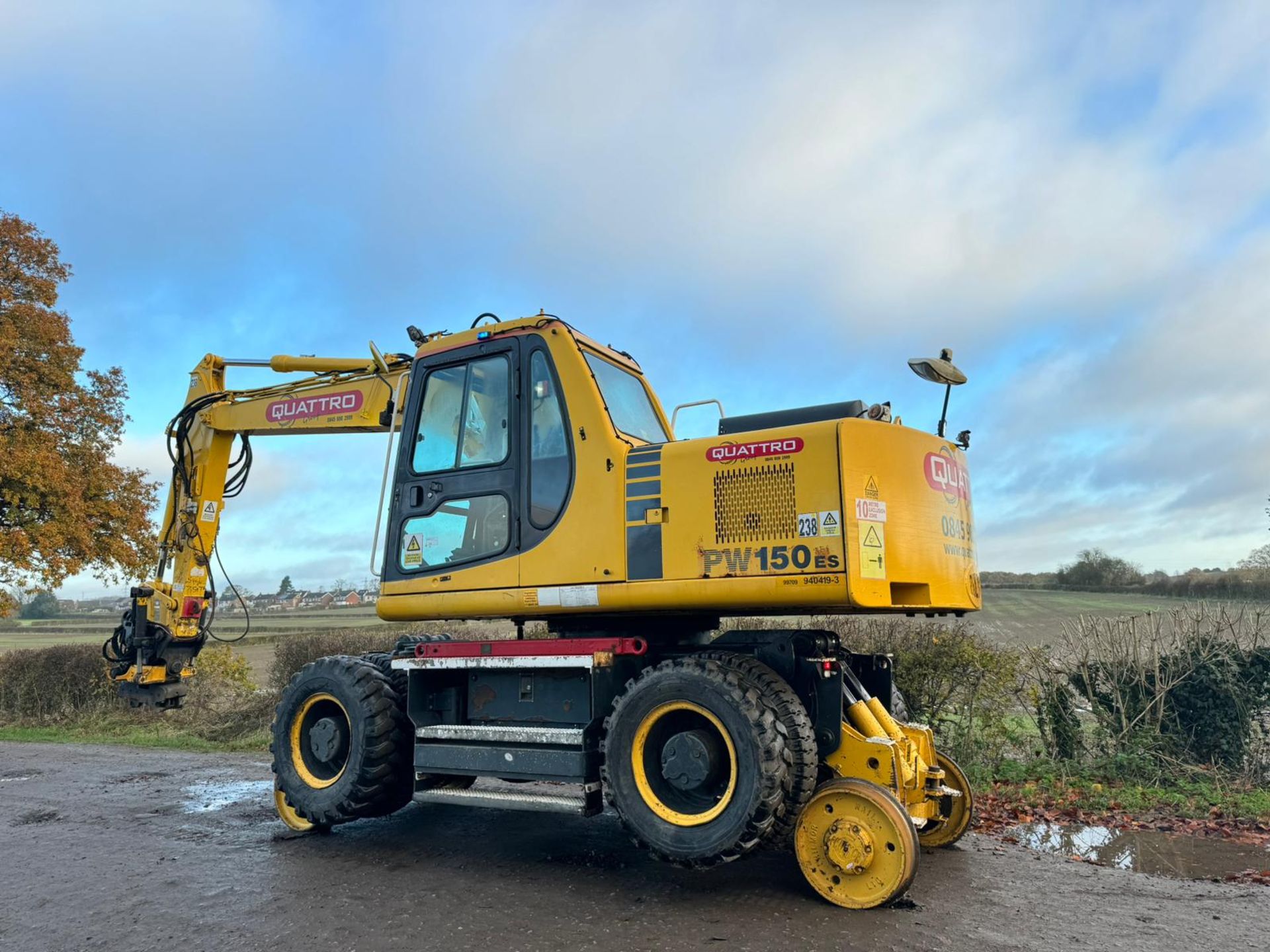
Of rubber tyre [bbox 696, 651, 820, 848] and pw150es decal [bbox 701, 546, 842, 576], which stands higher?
pw150es decal [bbox 701, 546, 842, 576]

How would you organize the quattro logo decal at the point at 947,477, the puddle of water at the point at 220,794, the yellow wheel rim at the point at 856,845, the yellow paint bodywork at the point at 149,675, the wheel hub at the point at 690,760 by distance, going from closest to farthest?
1. the yellow wheel rim at the point at 856,845
2. the wheel hub at the point at 690,760
3. the quattro logo decal at the point at 947,477
4. the puddle of water at the point at 220,794
5. the yellow paint bodywork at the point at 149,675

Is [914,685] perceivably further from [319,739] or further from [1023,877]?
[319,739]

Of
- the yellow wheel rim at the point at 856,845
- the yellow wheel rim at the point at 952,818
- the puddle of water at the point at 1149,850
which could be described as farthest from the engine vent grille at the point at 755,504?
the puddle of water at the point at 1149,850

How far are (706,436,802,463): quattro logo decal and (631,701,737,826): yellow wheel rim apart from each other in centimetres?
153

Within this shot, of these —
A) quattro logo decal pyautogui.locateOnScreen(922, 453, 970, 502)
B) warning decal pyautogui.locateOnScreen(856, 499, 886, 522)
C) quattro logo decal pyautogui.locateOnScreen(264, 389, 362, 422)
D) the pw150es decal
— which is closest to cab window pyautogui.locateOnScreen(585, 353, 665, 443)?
the pw150es decal

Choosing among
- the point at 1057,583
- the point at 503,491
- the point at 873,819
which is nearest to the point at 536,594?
the point at 503,491

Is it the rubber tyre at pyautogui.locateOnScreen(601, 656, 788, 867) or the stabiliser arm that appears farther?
the stabiliser arm

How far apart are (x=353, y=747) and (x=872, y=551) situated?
13.4ft

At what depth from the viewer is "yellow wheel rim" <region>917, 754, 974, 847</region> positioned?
20.4ft

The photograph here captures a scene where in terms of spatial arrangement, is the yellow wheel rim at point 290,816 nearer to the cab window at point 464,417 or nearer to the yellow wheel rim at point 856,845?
the cab window at point 464,417

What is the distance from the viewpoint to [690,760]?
518 cm

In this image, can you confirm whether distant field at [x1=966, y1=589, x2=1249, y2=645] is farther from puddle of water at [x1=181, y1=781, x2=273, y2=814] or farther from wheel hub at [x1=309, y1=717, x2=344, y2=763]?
puddle of water at [x1=181, y1=781, x2=273, y2=814]

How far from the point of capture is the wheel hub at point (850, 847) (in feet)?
15.9

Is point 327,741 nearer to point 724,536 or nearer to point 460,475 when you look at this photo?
point 460,475
